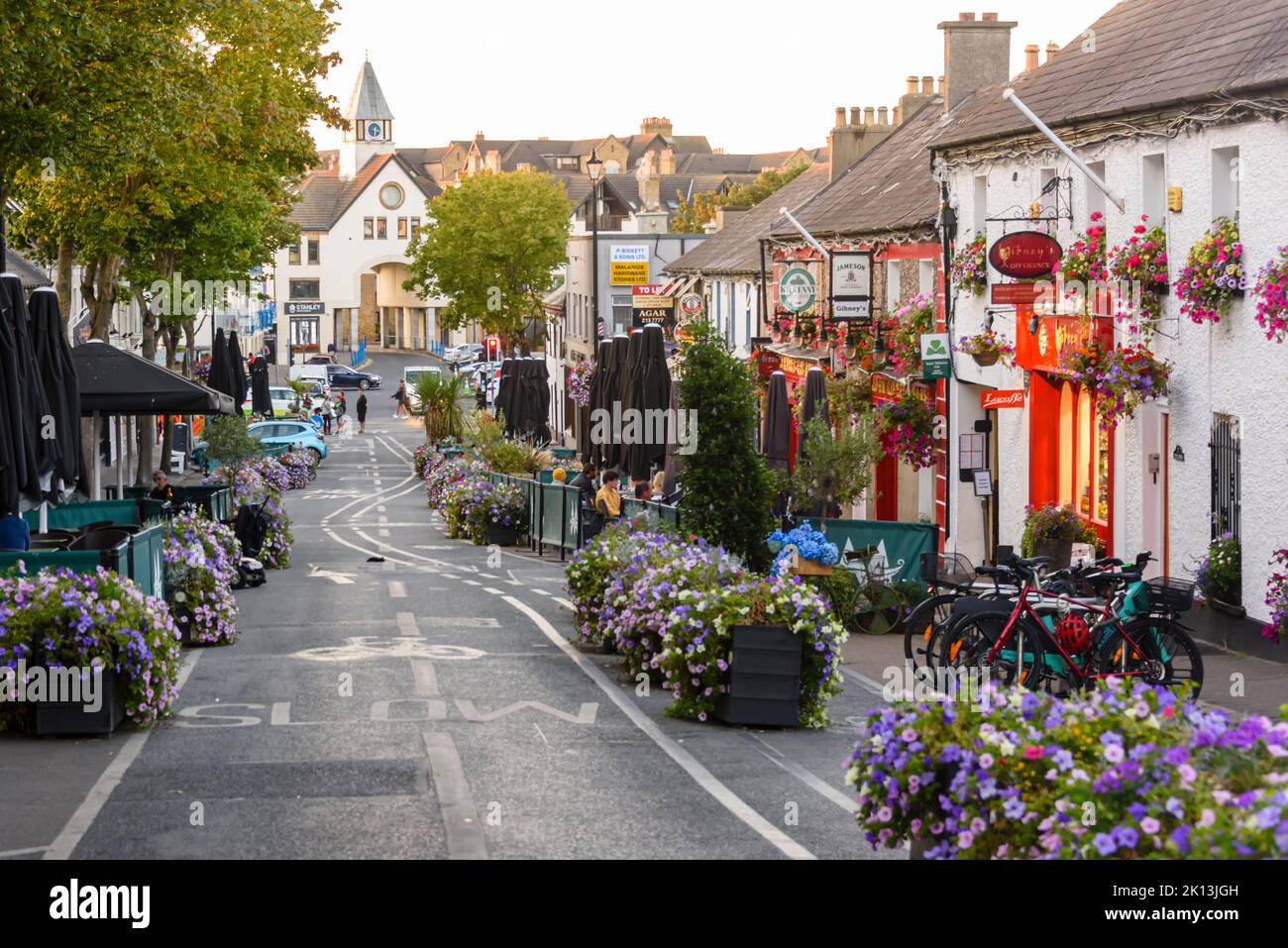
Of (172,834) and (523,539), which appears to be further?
(523,539)

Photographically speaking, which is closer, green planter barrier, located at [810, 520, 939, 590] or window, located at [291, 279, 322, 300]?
green planter barrier, located at [810, 520, 939, 590]

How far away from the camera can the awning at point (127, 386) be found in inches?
875

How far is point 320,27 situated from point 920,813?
32815mm

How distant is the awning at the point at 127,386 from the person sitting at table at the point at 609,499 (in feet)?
18.2

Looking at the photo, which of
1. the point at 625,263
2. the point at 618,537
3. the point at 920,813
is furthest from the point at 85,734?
the point at 625,263

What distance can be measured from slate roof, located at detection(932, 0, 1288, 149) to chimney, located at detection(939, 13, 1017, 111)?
25.0 ft

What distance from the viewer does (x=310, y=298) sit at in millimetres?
122375

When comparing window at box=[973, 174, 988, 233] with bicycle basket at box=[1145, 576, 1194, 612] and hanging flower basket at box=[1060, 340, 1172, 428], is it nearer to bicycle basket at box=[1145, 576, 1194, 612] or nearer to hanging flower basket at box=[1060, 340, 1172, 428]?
hanging flower basket at box=[1060, 340, 1172, 428]

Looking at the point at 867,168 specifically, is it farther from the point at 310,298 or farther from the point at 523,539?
the point at 310,298

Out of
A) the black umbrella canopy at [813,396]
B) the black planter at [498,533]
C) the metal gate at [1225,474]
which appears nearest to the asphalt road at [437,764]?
the metal gate at [1225,474]

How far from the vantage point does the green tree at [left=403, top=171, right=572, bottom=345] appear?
9312 centimetres

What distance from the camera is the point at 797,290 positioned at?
35844 mm

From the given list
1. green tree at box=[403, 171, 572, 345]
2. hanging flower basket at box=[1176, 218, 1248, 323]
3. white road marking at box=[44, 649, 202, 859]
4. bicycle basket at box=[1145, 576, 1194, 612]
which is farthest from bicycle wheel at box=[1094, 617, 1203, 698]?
green tree at box=[403, 171, 572, 345]

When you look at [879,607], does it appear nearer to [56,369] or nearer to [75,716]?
[56,369]
